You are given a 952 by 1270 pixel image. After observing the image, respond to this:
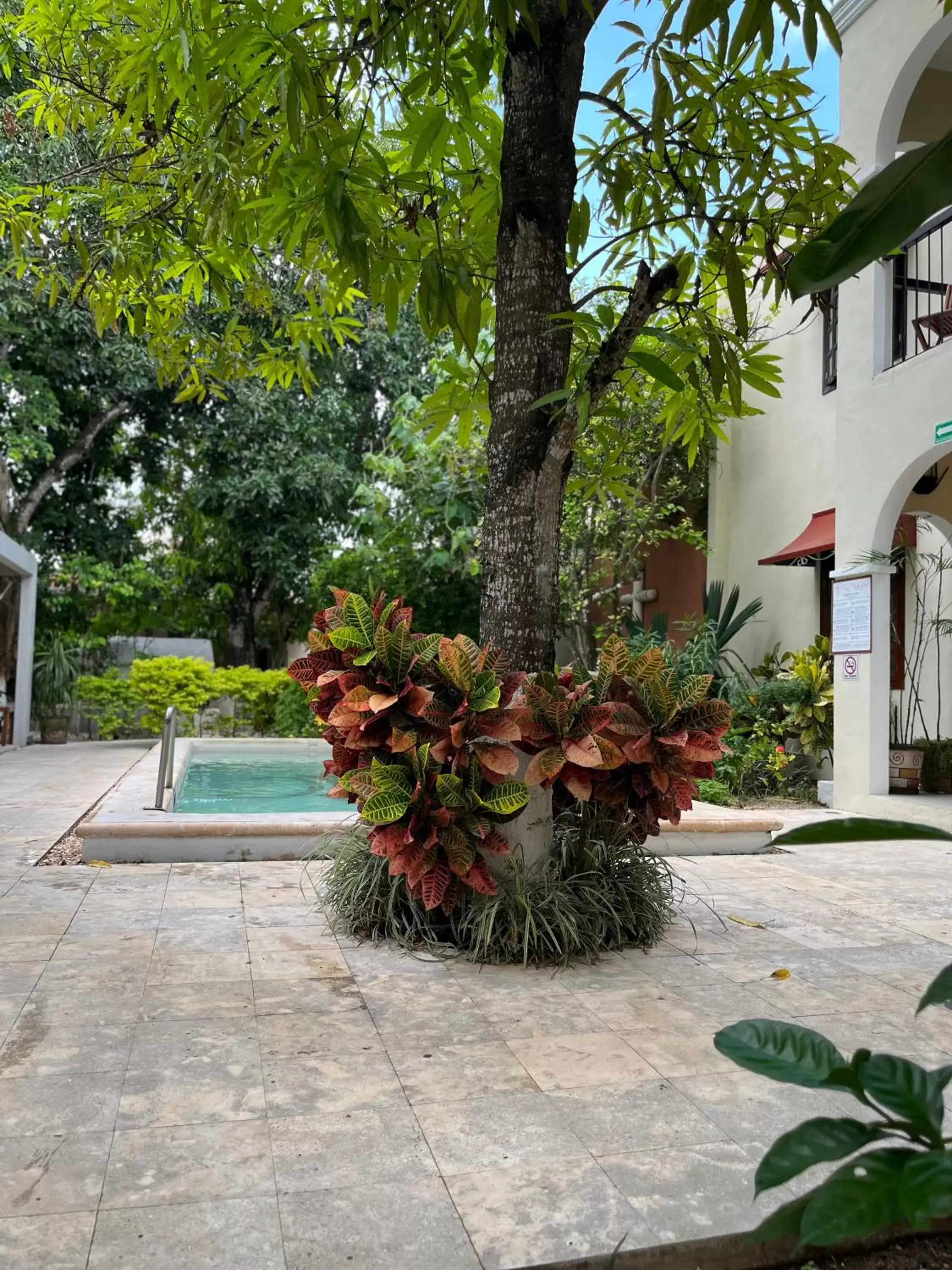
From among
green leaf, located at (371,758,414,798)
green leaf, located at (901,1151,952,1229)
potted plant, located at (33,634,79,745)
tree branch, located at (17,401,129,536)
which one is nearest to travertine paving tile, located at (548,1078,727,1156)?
green leaf, located at (371,758,414,798)

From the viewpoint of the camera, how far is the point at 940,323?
7977 mm

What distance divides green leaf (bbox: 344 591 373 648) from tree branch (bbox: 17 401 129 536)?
43.7ft

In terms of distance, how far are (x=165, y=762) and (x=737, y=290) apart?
4.87m

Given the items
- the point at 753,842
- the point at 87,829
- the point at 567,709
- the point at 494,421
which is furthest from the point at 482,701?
the point at 753,842

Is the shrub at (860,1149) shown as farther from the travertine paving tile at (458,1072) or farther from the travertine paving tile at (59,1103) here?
the travertine paving tile at (59,1103)

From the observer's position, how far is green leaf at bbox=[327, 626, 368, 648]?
3.98 m

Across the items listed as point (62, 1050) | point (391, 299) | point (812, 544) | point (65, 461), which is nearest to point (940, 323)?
point (812, 544)

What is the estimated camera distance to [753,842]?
6574 mm

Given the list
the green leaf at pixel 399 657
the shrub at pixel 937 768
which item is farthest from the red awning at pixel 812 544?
the green leaf at pixel 399 657

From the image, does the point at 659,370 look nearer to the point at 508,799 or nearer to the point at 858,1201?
the point at 508,799

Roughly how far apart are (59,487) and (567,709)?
1560 cm

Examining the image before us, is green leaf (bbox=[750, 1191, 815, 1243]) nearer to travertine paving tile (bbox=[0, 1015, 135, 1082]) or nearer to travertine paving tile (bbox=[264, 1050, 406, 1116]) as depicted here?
travertine paving tile (bbox=[264, 1050, 406, 1116])

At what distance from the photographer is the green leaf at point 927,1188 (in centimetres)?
78

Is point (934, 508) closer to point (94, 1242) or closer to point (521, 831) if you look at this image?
point (521, 831)
